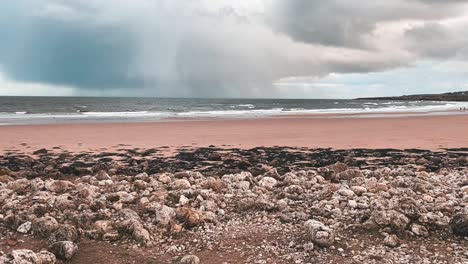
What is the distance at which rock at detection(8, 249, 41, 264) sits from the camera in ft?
16.6

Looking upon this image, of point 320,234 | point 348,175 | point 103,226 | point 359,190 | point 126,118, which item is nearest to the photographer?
point 320,234

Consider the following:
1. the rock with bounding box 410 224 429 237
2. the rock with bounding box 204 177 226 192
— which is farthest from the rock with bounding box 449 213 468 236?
the rock with bounding box 204 177 226 192

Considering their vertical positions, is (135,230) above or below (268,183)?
below

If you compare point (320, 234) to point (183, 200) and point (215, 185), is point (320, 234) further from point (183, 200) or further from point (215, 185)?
point (215, 185)

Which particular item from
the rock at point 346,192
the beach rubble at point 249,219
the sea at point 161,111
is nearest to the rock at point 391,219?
the beach rubble at point 249,219

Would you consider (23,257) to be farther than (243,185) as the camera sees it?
No

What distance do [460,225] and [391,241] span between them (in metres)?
1.03

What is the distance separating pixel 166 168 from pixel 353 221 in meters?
6.96

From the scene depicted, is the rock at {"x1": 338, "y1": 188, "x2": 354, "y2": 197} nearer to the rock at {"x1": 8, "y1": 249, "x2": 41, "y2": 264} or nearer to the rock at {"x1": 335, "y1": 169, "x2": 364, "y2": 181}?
the rock at {"x1": 335, "y1": 169, "x2": 364, "y2": 181}

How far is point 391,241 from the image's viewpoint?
5594 mm

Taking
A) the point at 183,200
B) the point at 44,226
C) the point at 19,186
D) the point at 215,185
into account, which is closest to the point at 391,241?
the point at 183,200

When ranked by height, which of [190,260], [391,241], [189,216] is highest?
[189,216]

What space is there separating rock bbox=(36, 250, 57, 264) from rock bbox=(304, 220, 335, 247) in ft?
10.3

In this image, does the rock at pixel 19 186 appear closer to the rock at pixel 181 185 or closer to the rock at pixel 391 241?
the rock at pixel 181 185
